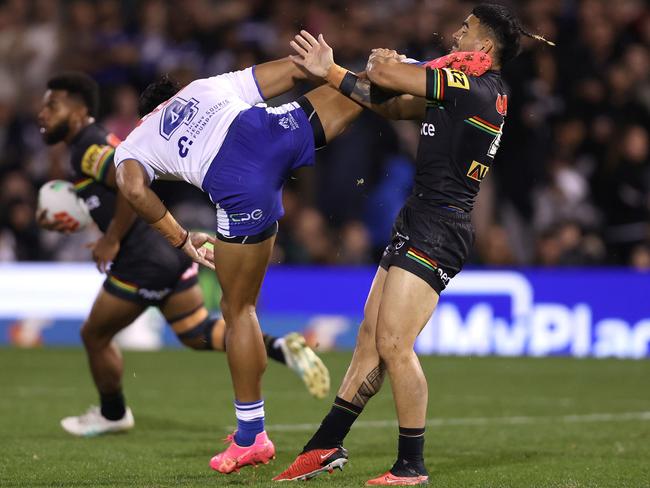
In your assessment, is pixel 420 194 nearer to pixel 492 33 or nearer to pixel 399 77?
pixel 399 77

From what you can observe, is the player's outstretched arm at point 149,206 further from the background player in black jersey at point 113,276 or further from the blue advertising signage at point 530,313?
the blue advertising signage at point 530,313

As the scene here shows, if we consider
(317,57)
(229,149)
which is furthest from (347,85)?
(229,149)

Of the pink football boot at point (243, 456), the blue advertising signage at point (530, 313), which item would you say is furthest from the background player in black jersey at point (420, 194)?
the blue advertising signage at point (530, 313)

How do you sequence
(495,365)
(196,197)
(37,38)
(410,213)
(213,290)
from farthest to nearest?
(37,38) < (196,197) < (213,290) < (495,365) < (410,213)

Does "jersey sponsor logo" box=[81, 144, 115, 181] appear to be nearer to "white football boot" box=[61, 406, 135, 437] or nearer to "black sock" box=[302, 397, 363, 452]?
"white football boot" box=[61, 406, 135, 437]

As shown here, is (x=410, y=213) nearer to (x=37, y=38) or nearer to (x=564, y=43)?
(x=564, y=43)

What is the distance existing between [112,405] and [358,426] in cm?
186

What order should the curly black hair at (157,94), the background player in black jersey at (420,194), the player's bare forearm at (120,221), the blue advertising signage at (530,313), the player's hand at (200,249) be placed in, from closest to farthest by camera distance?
the background player in black jersey at (420,194)
the player's hand at (200,249)
the curly black hair at (157,94)
the player's bare forearm at (120,221)
the blue advertising signage at (530,313)

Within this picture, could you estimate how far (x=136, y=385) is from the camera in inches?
474

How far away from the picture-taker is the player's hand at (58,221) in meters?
9.11

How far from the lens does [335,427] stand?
6945 millimetres

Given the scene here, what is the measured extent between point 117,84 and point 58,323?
347 cm

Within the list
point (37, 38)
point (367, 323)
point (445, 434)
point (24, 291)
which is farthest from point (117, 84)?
point (367, 323)

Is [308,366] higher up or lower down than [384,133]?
lower down
